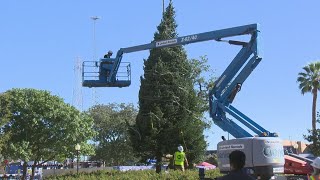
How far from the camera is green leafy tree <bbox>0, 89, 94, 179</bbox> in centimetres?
4897

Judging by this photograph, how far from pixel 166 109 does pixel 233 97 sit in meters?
16.9

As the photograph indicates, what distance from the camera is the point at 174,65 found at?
38.4 metres

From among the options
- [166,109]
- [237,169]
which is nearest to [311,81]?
[166,109]

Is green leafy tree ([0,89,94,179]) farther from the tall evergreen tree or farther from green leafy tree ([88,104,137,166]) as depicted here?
green leafy tree ([88,104,137,166])

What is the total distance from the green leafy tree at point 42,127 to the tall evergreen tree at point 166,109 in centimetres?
1489

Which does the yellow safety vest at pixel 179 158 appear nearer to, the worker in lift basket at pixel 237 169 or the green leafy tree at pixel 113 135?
the worker in lift basket at pixel 237 169

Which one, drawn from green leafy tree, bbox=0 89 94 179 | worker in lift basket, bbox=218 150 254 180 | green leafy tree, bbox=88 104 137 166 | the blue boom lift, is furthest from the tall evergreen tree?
green leafy tree, bbox=88 104 137 166

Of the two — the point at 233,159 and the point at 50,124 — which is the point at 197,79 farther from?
the point at 233,159

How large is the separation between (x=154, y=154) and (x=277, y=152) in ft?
69.1

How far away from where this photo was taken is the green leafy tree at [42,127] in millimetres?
48969

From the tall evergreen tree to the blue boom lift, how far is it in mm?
10608

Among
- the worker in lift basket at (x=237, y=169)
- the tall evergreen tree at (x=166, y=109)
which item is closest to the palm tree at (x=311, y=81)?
the tall evergreen tree at (x=166, y=109)

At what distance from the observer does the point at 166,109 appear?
37.2 metres

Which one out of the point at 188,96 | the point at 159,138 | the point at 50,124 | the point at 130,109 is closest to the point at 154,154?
the point at 159,138
